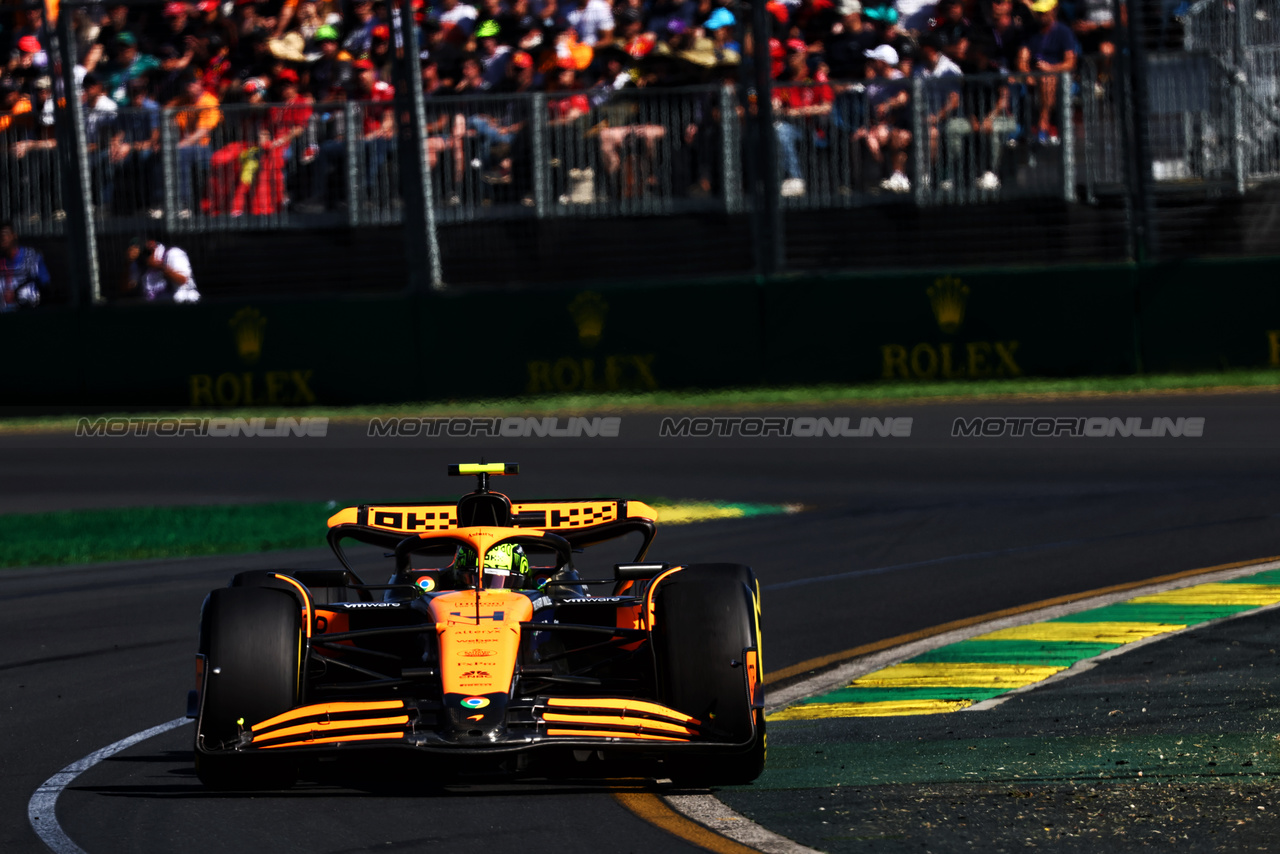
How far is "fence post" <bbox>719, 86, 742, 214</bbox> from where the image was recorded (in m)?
18.5

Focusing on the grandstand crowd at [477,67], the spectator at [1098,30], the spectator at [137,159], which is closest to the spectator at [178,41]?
the grandstand crowd at [477,67]

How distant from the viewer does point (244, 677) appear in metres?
6.08

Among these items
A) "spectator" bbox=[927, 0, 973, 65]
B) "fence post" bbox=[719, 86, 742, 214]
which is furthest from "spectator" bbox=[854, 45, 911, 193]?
"fence post" bbox=[719, 86, 742, 214]

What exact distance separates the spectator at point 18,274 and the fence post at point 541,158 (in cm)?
517

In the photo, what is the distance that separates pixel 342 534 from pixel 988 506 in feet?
22.5

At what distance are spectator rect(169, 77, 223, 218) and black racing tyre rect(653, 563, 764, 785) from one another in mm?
13294

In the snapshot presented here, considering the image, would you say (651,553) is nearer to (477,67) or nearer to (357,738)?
(357,738)

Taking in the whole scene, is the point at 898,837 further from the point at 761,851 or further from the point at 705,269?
the point at 705,269

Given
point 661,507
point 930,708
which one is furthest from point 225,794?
point 661,507

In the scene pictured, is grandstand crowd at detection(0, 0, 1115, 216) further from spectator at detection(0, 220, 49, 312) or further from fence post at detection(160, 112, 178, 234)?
spectator at detection(0, 220, 49, 312)

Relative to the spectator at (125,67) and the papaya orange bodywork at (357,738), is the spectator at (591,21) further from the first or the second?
the papaya orange bodywork at (357,738)

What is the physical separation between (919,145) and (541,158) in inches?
144

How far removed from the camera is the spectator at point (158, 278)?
63.2 feet

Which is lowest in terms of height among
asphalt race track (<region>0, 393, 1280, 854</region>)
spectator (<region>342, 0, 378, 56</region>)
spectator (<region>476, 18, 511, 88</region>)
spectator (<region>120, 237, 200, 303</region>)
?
asphalt race track (<region>0, 393, 1280, 854</region>)
